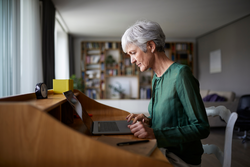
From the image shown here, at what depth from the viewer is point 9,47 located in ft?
6.99

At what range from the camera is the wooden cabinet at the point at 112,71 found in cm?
684

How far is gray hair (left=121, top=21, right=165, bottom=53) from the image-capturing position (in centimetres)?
107

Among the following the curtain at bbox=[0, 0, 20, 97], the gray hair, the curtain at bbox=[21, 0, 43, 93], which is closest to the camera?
the gray hair

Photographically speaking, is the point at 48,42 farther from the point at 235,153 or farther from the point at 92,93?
the point at 235,153

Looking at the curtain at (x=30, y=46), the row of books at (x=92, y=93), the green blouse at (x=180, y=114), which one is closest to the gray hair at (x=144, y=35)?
the green blouse at (x=180, y=114)

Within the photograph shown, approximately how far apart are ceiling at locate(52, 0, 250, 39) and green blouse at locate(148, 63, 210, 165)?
325 centimetres

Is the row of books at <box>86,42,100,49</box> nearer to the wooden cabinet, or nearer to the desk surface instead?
the wooden cabinet

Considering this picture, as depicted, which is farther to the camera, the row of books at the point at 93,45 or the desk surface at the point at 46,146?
the row of books at the point at 93,45

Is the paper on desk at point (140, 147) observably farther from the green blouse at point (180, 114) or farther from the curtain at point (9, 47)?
the curtain at point (9, 47)

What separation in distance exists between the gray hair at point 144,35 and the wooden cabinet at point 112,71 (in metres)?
5.66

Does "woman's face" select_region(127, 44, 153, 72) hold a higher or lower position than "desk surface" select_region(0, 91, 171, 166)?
higher

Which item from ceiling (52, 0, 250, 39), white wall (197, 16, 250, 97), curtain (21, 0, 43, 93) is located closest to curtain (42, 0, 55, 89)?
curtain (21, 0, 43, 93)

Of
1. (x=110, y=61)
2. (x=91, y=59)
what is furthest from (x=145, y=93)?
(x=91, y=59)

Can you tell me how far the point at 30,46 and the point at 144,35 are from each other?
2393mm
